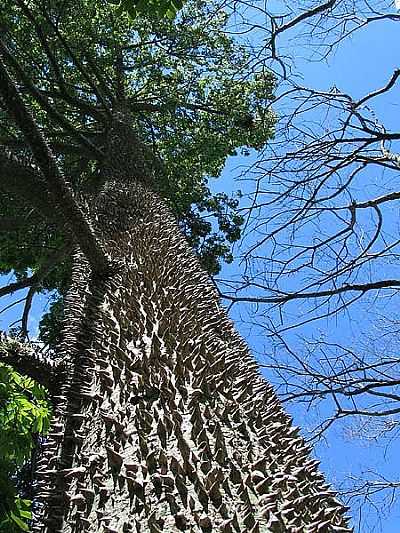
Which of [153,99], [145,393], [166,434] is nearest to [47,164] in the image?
[145,393]

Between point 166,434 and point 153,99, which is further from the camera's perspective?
point 153,99

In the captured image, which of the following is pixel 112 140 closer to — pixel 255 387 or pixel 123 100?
pixel 123 100

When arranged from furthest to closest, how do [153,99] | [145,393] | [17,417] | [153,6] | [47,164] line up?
[153,99] → [153,6] → [17,417] → [47,164] → [145,393]

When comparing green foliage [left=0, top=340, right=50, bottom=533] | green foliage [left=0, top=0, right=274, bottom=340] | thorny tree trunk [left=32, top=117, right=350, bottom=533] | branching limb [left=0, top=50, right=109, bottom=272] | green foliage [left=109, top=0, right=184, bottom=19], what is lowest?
thorny tree trunk [left=32, top=117, right=350, bottom=533]

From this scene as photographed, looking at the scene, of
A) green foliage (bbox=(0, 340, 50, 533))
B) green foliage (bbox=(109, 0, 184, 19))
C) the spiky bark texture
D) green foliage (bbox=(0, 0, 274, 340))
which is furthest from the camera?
green foliage (bbox=(0, 0, 274, 340))

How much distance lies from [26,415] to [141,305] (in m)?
1.27

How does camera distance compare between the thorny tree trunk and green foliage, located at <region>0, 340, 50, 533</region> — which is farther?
green foliage, located at <region>0, 340, 50, 533</region>

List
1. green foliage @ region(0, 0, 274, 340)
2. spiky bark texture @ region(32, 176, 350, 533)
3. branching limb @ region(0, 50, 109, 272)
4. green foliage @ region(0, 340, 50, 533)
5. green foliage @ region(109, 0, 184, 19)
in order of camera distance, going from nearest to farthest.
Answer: spiky bark texture @ region(32, 176, 350, 533)
branching limb @ region(0, 50, 109, 272)
green foliage @ region(0, 340, 50, 533)
green foliage @ region(109, 0, 184, 19)
green foliage @ region(0, 0, 274, 340)

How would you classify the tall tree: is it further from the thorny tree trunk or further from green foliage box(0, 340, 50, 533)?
green foliage box(0, 340, 50, 533)

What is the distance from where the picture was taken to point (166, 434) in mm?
2053

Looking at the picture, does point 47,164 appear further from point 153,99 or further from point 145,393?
point 153,99

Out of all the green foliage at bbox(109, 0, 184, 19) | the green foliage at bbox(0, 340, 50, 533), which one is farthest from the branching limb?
the green foliage at bbox(109, 0, 184, 19)

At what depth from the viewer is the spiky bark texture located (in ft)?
5.79

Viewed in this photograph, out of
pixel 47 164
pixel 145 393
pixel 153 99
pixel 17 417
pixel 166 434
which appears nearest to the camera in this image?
pixel 166 434
